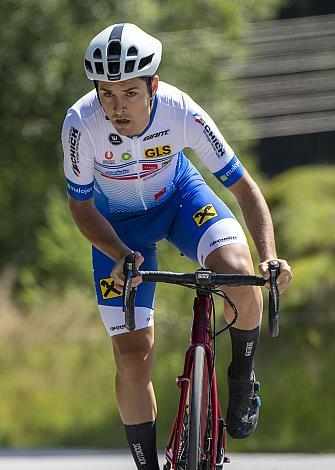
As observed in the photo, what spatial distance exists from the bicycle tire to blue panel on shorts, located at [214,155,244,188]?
0.88 metres

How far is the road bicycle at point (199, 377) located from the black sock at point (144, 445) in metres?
0.54

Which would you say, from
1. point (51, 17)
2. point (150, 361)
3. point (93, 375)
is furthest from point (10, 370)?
point (150, 361)

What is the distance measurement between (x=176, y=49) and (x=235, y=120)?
1.55 metres

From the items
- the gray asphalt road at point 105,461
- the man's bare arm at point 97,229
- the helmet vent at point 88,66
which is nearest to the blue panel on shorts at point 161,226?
the man's bare arm at point 97,229

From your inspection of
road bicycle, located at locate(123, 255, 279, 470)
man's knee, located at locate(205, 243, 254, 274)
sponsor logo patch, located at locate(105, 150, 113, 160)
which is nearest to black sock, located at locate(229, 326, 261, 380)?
road bicycle, located at locate(123, 255, 279, 470)

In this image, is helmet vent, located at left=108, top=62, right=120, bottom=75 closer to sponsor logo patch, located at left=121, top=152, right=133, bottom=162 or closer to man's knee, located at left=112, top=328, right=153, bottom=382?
sponsor logo patch, located at left=121, top=152, right=133, bottom=162

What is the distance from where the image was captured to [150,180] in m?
6.70

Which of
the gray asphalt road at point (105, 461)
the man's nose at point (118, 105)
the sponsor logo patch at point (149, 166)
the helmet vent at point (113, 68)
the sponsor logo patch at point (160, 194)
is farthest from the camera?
the gray asphalt road at point (105, 461)

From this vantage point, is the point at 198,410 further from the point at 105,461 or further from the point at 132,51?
the point at 105,461

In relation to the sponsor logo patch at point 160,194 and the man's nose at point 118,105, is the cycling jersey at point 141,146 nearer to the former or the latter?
the sponsor logo patch at point 160,194

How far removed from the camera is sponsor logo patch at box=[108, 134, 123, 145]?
6.43 metres

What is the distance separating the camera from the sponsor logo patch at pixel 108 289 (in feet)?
21.7

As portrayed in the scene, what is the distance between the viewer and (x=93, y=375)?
15.7 m

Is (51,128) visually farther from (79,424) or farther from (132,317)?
(132,317)
